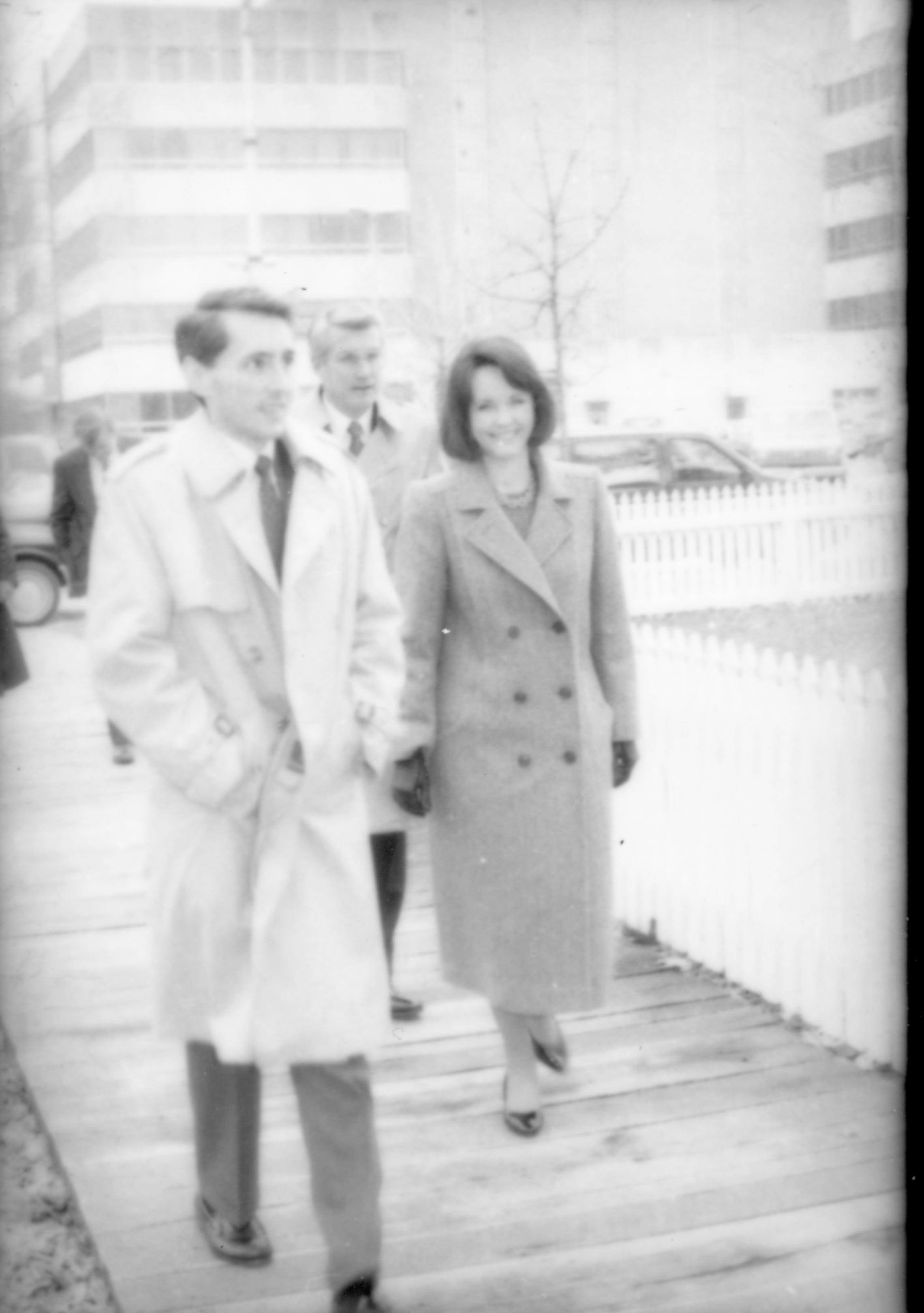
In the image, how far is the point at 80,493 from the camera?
314 cm

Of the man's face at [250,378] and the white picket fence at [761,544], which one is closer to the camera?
the man's face at [250,378]

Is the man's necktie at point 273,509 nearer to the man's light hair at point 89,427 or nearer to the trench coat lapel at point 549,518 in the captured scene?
the man's light hair at point 89,427

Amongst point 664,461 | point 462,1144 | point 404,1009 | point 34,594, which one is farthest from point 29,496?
point 404,1009

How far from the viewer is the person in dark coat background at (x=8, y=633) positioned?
3.28 meters

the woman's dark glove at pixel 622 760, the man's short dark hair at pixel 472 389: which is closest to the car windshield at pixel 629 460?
the man's short dark hair at pixel 472 389

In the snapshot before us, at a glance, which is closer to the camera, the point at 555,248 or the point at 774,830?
the point at 555,248

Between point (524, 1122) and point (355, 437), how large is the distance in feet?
5.27

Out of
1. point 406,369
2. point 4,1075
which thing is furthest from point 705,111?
point 4,1075

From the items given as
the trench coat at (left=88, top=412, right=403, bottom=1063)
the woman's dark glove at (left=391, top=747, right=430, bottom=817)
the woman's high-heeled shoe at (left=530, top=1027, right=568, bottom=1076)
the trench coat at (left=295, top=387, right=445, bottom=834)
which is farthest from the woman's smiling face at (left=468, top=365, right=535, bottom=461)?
the woman's high-heeled shoe at (left=530, top=1027, right=568, bottom=1076)

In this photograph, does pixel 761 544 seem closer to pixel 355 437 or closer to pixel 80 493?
pixel 355 437

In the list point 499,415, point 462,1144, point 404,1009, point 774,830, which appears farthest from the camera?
point 774,830

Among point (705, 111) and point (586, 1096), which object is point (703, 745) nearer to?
point (586, 1096)

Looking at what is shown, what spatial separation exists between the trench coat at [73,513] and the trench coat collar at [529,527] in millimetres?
965

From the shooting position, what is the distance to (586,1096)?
410 centimetres
